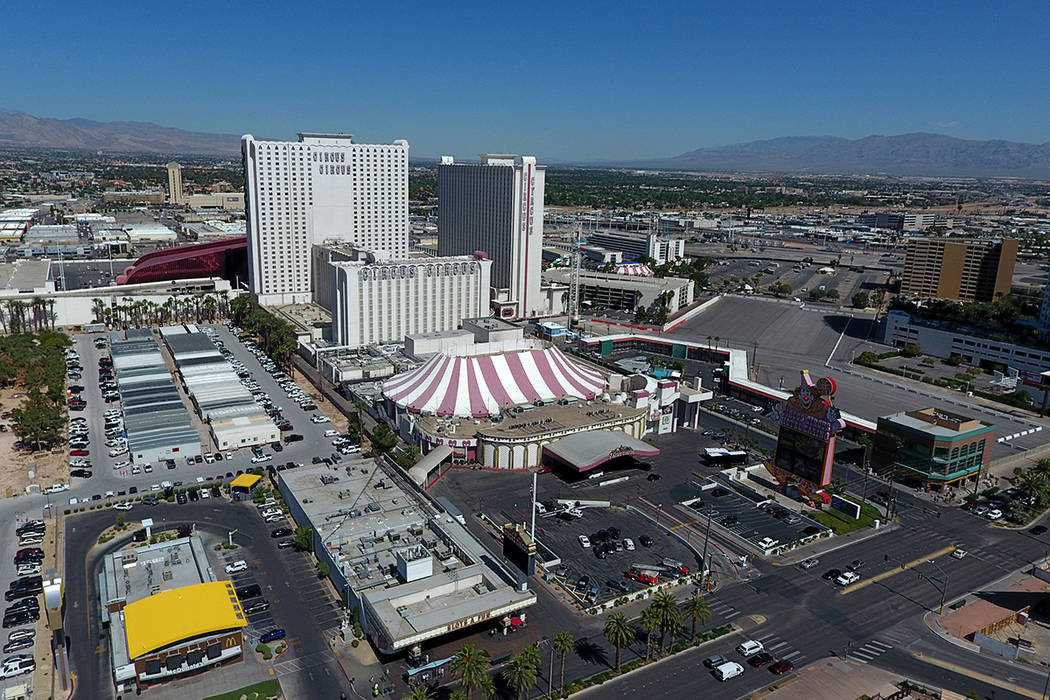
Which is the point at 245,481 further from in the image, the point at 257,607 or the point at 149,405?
the point at 149,405

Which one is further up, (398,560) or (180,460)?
(398,560)

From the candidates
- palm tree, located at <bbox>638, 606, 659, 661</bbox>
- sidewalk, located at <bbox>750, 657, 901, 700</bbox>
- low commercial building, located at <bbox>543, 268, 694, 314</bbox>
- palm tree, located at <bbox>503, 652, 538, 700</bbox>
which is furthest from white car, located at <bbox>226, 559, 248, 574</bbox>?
low commercial building, located at <bbox>543, 268, 694, 314</bbox>

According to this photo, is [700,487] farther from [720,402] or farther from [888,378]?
[888,378]

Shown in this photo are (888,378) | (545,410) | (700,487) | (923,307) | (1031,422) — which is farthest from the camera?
(923,307)

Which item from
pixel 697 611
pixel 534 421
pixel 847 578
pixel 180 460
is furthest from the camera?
pixel 534 421

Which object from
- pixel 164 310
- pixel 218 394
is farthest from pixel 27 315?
pixel 218 394

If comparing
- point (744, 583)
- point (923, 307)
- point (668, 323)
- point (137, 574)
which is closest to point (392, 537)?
point (137, 574)

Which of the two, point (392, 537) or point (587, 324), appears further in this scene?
point (587, 324)

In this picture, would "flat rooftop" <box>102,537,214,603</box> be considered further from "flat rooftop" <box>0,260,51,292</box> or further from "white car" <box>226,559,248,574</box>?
"flat rooftop" <box>0,260,51,292</box>
